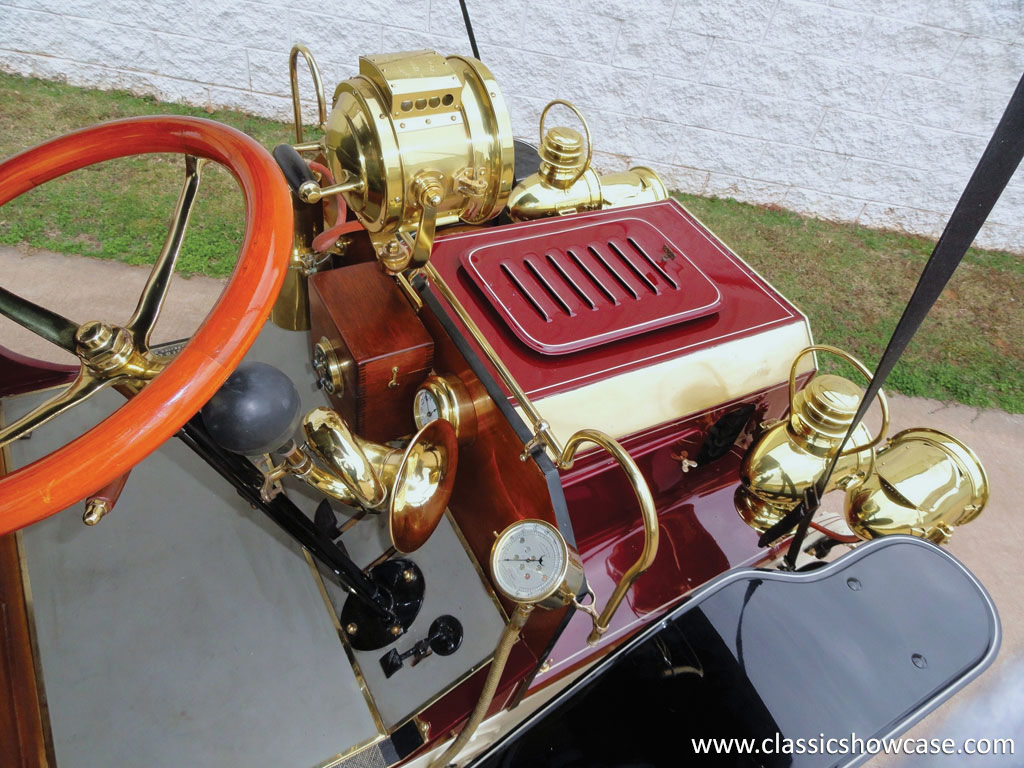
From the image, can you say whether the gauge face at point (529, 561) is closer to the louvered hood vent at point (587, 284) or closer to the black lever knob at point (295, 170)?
the louvered hood vent at point (587, 284)

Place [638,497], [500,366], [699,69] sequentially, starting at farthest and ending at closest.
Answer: [699,69] < [500,366] < [638,497]

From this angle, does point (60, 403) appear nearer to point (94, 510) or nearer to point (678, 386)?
point (94, 510)

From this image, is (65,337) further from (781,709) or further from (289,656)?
(781,709)

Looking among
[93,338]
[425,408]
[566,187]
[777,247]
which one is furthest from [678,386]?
[777,247]

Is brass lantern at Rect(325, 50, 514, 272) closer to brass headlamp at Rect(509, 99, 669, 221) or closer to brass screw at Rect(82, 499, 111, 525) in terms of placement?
brass headlamp at Rect(509, 99, 669, 221)

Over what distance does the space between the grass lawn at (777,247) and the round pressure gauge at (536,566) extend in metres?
2.33

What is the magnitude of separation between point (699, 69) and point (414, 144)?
2.94m

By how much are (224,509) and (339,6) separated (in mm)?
3075

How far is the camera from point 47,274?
2.84 metres

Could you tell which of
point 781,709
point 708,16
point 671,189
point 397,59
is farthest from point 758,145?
point 781,709

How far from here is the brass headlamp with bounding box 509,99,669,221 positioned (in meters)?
1.85

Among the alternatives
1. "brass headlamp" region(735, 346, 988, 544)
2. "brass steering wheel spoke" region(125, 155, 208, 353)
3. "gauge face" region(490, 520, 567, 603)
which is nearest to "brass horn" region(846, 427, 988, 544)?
"brass headlamp" region(735, 346, 988, 544)

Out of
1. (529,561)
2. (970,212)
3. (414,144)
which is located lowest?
(529,561)

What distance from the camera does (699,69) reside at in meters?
3.61
